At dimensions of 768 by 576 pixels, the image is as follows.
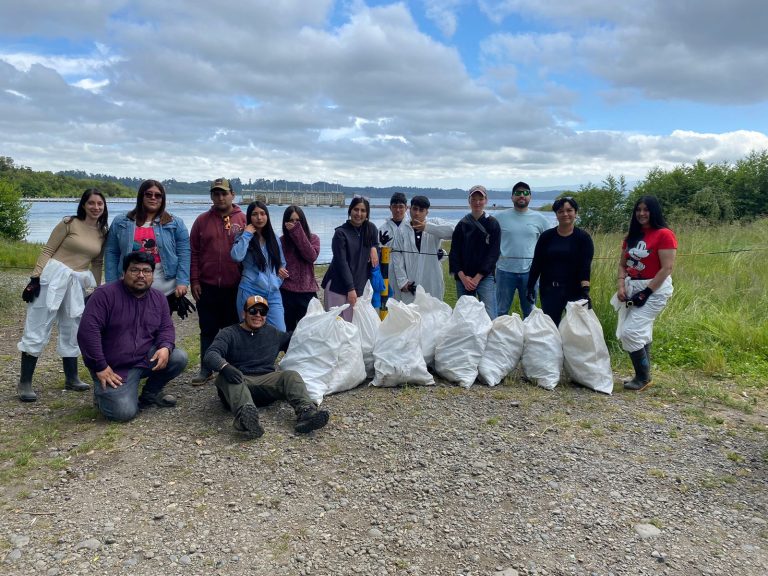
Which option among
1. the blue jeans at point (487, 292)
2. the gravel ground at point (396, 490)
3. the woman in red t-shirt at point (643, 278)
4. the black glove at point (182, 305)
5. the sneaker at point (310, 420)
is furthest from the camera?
the blue jeans at point (487, 292)

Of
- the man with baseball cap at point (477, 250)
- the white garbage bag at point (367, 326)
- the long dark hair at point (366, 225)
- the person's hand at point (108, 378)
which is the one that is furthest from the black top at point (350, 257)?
the person's hand at point (108, 378)

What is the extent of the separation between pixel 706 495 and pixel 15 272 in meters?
13.0

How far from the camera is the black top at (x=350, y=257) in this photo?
484 centimetres

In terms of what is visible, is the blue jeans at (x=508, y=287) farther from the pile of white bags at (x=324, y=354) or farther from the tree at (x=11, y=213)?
the tree at (x=11, y=213)

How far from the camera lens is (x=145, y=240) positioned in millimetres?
4184

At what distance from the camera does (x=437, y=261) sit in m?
5.47

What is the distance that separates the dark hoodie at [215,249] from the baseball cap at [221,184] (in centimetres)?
18

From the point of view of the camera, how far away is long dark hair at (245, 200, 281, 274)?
4305 mm

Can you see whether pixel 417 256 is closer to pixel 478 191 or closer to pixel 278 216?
pixel 478 191

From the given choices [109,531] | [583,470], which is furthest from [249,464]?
[583,470]

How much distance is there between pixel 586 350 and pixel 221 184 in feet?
10.3

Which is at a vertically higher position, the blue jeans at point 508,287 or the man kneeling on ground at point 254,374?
the blue jeans at point 508,287

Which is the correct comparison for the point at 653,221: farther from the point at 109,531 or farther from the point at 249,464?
the point at 109,531

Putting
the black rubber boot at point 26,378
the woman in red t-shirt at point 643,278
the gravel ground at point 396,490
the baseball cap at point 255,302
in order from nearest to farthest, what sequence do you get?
the gravel ground at point 396,490 < the baseball cap at point 255,302 < the black rubber boot at point 26,378 < the woman in red t-shirt at point 643,278
